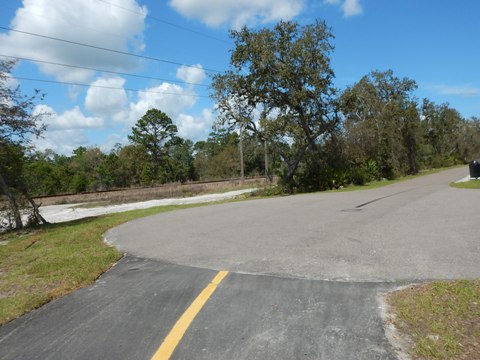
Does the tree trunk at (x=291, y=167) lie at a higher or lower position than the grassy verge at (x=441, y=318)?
higher

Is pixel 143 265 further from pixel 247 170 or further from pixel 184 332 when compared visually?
pixel 247 170

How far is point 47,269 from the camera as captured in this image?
23.6ft

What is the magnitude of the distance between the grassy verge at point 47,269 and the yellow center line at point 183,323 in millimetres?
2036

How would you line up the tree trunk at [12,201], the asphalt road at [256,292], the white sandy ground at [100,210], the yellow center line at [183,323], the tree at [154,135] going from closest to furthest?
the yellow center line at [183,323] < the asphalt road at [256,292] < the tree trunk at [12,201] < the white sandy ground at [100,210] < the tree at [154,135]

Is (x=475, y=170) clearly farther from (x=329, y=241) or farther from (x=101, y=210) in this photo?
(x=101, y=210)

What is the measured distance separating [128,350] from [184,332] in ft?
1.86

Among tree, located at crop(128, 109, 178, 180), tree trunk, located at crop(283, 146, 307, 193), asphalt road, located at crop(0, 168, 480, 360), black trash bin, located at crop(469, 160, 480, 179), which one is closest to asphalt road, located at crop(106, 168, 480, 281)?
asphalt road, located at crop(0, 168, 480, 360)

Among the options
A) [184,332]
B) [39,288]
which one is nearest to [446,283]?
[184,332]

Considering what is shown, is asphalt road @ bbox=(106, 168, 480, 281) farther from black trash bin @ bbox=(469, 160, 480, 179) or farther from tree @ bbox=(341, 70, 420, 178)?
tree @ bbox=(341, 70, 420, 178)

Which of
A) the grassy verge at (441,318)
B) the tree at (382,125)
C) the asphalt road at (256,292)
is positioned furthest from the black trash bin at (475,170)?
the grassy verge at (441,318)

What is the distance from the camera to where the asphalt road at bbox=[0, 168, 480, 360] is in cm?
382

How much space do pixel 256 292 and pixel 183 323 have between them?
1.19 metres

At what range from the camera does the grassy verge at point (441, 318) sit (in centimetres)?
349

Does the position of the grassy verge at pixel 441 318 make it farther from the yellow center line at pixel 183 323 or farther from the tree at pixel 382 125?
the tree at pixel 382 125
